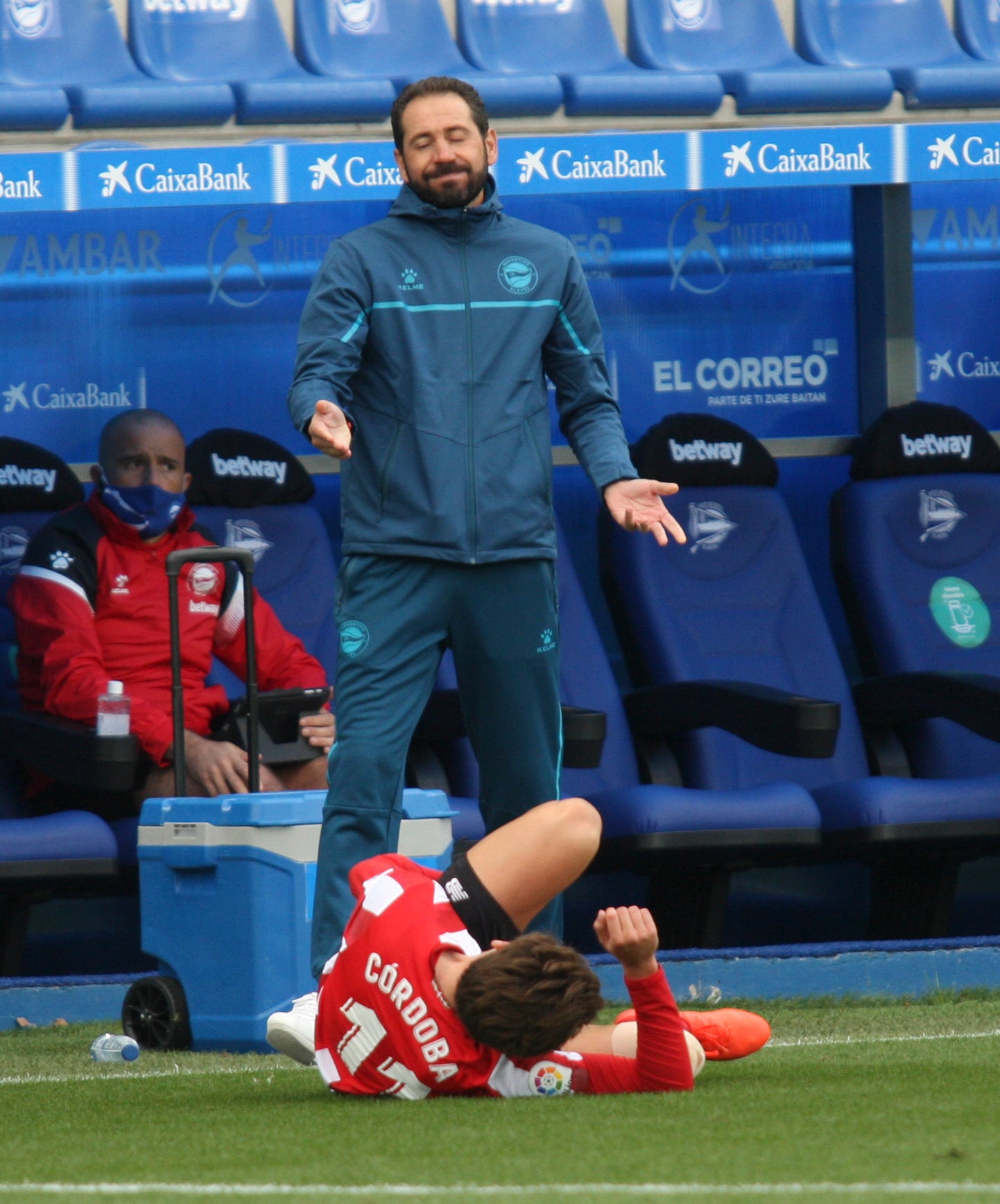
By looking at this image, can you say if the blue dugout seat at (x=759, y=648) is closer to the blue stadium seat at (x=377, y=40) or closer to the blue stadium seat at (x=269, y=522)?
the blue stadium seat at (x=269, y=522)

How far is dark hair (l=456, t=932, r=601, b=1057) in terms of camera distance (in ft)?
9.00

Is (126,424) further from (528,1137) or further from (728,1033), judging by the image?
(528,1137)

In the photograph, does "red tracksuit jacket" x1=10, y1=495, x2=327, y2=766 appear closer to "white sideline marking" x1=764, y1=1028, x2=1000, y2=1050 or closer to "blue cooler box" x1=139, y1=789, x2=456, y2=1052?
"blue cooler box" x1=139, y1=789, x2=456, y2=1052

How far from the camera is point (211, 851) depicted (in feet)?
12.9

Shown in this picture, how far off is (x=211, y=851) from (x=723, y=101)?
2.71 metres

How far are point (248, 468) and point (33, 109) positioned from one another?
3.21 feet

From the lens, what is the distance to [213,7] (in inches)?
228

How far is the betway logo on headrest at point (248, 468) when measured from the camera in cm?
536

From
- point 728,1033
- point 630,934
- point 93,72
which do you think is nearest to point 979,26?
point 93,72

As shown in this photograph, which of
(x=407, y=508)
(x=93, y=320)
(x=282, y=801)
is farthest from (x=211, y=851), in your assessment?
(x=93, y=320)

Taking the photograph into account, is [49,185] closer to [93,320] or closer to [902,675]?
[93,320]

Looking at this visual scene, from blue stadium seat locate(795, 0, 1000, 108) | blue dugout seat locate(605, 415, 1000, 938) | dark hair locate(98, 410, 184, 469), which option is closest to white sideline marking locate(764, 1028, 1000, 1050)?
blue dugout seat locate(605, 415, 1000, 938)

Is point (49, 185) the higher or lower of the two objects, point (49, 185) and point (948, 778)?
the higher

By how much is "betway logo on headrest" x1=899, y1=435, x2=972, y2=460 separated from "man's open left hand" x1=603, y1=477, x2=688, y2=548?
2440mm
